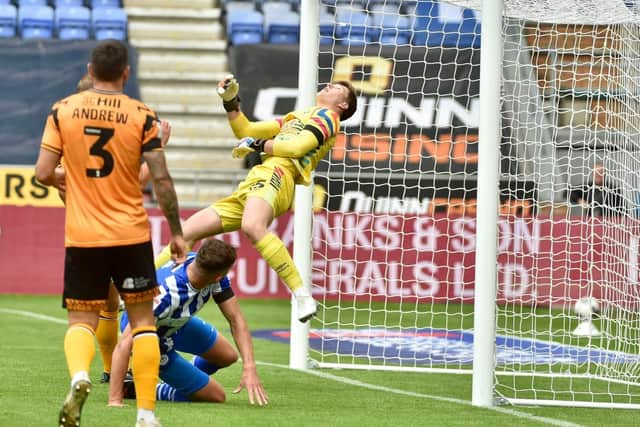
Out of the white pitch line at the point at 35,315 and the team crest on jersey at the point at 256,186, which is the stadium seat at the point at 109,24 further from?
the team crest on jersey at the point at 256,186

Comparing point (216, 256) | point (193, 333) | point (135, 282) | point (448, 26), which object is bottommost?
point (193, 333)

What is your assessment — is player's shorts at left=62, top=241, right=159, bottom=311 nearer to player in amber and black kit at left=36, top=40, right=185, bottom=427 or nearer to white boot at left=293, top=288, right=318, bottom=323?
player in amber and black kit at left=36, top=40, right=185, bottom=427

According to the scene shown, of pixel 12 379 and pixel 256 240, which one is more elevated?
pixel 256 240

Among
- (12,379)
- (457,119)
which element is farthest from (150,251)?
(457,119)

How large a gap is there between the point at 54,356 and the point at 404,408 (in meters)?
3.42

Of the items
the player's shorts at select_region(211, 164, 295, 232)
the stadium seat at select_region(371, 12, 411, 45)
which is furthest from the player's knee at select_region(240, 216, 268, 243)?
the stadium seat at select_region(371, 12, 411, 45)

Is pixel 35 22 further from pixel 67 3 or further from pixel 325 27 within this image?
pixel 325 27

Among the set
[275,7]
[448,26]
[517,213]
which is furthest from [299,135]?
[275,7]

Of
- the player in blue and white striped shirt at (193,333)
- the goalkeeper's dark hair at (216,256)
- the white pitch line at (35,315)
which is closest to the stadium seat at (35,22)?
the white pitch line at (35,315)

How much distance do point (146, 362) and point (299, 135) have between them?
2.68 m

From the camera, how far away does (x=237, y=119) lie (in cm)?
845

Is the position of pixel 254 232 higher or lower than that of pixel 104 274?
higher

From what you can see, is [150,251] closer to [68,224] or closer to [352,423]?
[68,224]

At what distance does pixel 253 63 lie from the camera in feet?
62.0
